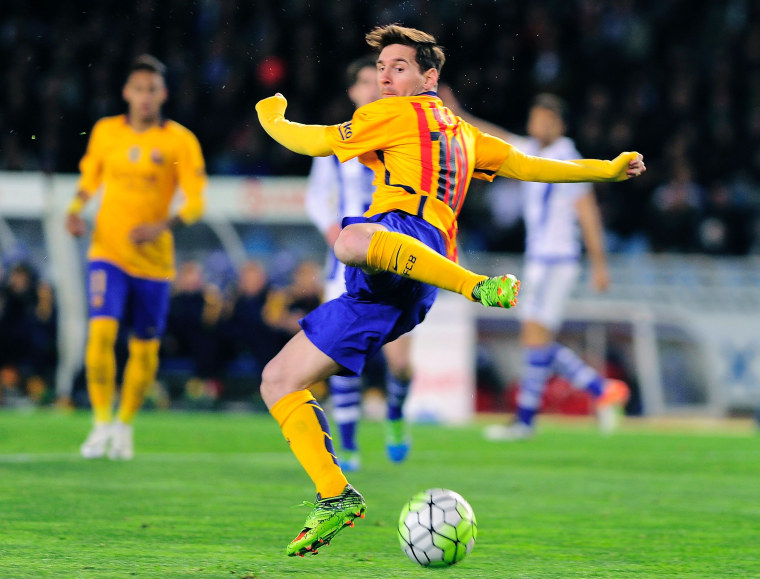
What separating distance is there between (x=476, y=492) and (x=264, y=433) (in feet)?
13.2

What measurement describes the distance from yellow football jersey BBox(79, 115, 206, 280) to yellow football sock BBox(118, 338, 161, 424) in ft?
1.40

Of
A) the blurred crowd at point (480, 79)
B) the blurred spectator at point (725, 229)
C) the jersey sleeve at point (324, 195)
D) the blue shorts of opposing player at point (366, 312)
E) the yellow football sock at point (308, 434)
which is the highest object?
the blurred crowd at point (480, 79)

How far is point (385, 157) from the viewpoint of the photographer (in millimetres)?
4008

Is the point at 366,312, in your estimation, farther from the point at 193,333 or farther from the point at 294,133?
the point at 193,333

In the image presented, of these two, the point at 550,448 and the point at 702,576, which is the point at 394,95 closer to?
the point at 702,576

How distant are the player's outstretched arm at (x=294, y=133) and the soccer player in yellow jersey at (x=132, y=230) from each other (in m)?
3.10

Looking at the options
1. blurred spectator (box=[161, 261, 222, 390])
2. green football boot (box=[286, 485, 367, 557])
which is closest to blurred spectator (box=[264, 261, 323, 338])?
blurred spectator (box=[161, 261, 222, 390])

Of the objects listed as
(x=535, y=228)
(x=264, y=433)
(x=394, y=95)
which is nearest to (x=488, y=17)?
(x=535, y=228)

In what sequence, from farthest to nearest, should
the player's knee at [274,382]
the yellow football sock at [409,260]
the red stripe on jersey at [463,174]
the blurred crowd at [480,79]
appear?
the blurred crowd at [480,79]
the red stripe on jersey at [463,174]
the player's knee at [274,382]
the yellow football sock at [409,260]

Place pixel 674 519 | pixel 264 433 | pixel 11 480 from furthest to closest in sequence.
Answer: pixel 264 433 → pixel 11 480 → pixel 674 519

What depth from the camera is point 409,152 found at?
3951mm

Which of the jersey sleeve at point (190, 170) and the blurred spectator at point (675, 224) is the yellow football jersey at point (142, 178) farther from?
the blurred spectator at point (675, 224)

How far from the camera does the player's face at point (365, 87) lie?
259 inches

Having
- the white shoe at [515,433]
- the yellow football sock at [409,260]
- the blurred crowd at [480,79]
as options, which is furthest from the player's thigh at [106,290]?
the blurred crowd at [480,79]
